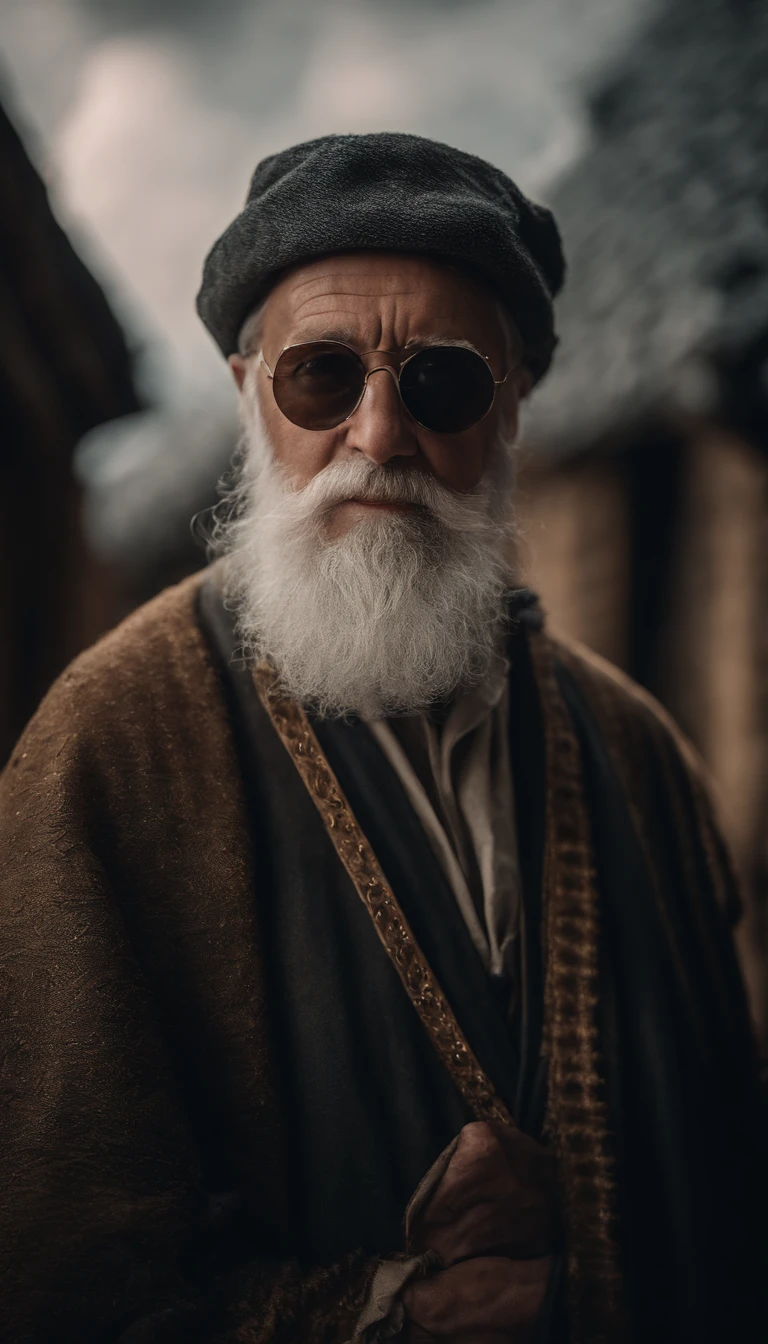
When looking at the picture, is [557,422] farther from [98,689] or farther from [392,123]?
[98,689]

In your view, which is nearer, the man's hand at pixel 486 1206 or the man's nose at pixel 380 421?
the man's hand at pixel 486 1206

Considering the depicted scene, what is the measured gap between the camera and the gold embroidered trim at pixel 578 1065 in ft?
4.43

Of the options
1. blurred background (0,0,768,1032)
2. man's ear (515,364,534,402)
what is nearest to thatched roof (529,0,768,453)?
blurred background (0,0,768,1032)

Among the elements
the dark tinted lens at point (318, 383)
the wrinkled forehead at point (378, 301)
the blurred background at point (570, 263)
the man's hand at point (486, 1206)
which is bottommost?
the man's hand at point (486, 1206)

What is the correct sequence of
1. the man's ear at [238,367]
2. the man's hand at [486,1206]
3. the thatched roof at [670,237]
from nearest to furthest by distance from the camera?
the man's hand at [486,1206] → the man's ear at [238,367] → the thatched roof at [670,237]

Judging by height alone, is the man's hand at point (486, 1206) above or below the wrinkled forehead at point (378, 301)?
below

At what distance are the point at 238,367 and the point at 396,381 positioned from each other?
47 centimetres

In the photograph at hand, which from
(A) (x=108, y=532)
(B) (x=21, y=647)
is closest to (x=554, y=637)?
(B) (x=21, y=647)

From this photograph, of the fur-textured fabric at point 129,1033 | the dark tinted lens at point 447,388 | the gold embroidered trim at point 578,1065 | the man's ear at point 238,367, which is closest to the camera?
the fur-textured fabric at point 129,1033

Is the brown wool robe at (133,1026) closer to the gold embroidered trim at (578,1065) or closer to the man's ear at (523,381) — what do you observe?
the gold embroidered trim at (578,1065)

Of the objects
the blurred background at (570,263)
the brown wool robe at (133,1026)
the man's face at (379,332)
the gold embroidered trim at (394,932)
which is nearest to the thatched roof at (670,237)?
the blurred background at (570,263)

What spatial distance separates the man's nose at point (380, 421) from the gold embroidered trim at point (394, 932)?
1.75 ft

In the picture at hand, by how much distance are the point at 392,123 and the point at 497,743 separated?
133 cm

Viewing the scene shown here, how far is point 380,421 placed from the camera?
144cm
